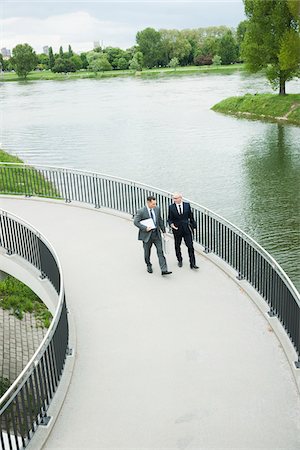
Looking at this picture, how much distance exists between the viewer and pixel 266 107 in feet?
147

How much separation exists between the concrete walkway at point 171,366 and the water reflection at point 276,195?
6022mm

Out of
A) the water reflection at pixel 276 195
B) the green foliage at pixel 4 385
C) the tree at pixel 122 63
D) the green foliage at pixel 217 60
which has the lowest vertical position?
the green foliage at pixel 4 385

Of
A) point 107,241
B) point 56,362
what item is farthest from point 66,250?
point 56,362

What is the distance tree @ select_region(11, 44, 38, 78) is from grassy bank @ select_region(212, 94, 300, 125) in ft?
298

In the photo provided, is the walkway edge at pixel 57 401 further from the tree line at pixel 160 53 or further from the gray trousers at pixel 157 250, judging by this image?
the tree line at pixel 160 53

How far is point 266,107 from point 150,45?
9291cm

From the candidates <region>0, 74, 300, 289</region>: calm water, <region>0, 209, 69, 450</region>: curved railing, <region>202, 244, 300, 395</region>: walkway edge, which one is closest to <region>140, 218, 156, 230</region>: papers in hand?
<region>202, 244, 300, 395</region>: walkway edge

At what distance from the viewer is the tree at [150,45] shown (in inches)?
5113

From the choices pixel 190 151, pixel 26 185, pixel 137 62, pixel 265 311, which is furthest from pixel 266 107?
pixel 137 62

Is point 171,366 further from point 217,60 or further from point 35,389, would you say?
point 217,60

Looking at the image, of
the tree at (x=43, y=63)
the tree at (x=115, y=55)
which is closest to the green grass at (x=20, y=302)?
the tree at (x=115, y=55)

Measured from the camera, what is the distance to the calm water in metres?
20.1

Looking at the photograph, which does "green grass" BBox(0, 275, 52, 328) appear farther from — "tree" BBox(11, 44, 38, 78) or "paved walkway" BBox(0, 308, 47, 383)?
"tree" BBox(11, 44, 38, 78)

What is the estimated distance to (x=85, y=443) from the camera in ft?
18.6
